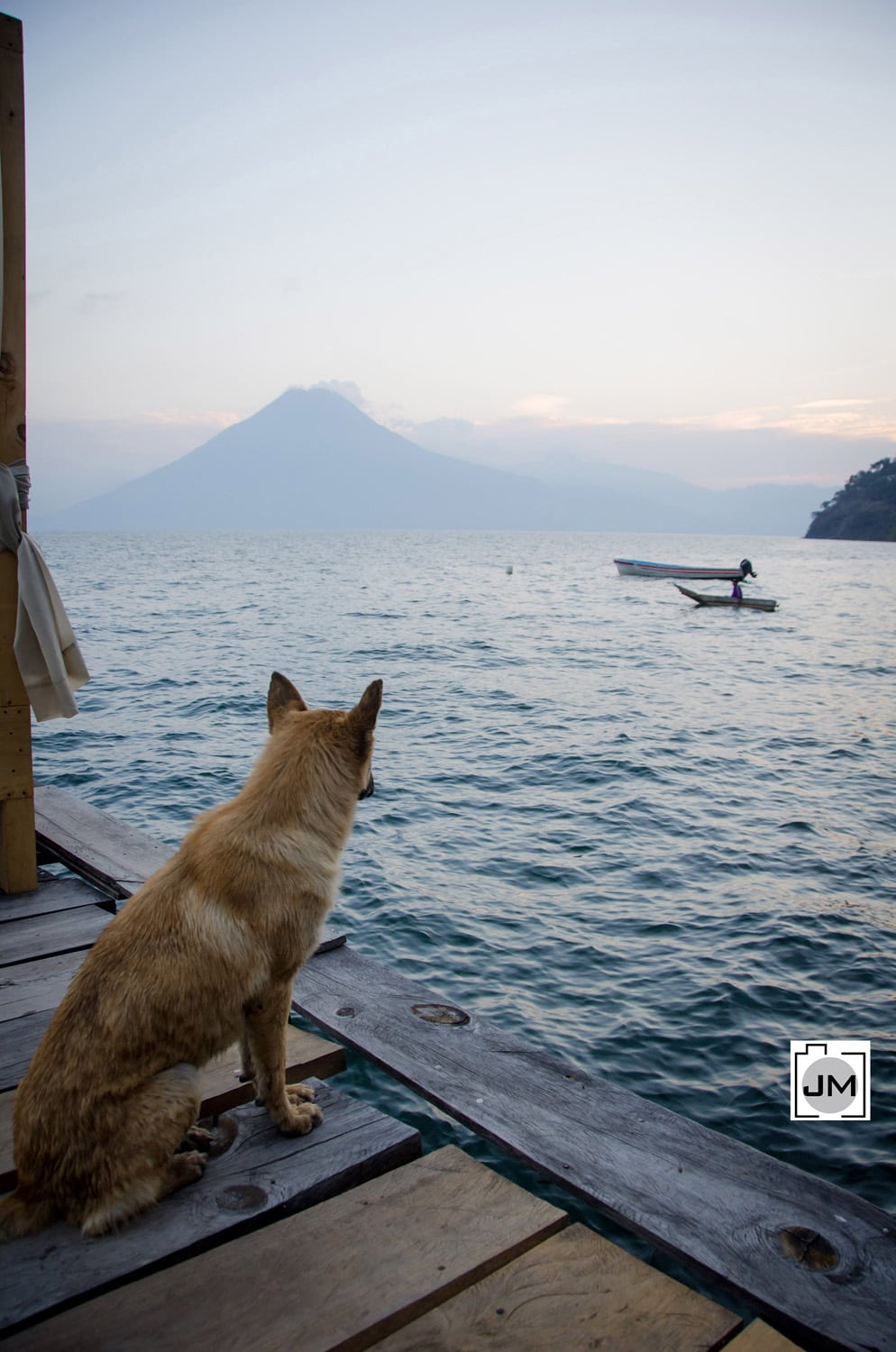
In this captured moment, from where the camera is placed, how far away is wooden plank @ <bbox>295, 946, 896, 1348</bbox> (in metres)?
2.57

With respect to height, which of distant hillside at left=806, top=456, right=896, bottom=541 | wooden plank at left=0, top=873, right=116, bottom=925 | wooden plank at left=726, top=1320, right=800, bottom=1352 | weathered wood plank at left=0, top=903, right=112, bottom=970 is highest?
distant hillside at left=806, top=456, right=896, bottom=541

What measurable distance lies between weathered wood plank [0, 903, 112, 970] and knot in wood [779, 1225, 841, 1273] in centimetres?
395

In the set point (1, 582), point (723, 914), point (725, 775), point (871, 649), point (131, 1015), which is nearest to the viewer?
point (131, 1015)

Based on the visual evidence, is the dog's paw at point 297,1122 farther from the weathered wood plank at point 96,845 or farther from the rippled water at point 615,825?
the rippled water at point 615,825

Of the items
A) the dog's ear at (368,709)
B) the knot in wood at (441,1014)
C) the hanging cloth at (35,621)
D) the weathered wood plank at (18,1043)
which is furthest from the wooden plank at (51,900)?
the dog's ear at (368,709)

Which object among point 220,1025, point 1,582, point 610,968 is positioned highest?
point 1,582

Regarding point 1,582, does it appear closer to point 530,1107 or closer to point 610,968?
point 530,1107

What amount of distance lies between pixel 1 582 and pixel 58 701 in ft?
2.74

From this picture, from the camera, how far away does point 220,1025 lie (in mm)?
2922

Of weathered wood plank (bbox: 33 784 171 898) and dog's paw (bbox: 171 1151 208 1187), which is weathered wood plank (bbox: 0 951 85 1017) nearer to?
weathered wood plank (bbox: 33 784 171 898)

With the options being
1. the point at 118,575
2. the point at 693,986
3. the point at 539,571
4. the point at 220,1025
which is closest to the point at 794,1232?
the point at 220,1025

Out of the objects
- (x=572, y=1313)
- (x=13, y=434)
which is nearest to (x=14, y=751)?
(x=13, y=434)

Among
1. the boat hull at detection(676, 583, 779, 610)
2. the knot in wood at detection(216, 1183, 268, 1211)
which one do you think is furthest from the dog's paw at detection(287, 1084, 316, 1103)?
the boat hull at detection(676, 583, 779, 610)

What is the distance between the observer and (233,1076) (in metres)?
3.62
